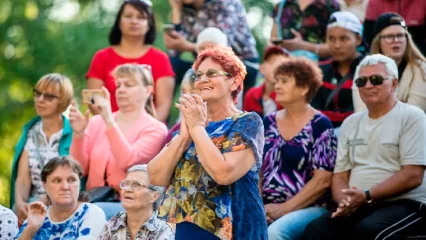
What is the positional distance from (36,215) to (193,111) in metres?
2.24

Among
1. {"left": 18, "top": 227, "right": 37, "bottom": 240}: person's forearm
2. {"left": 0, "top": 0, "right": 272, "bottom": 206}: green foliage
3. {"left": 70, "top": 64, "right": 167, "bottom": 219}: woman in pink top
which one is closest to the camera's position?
{"left": 18, "top": 227, "right": 37, "bottom": 240}: person's forearm

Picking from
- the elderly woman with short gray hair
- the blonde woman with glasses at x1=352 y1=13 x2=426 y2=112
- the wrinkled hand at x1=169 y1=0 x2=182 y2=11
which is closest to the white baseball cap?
the blonde woman with glasses at x1=352 y1=13 x2=426 y2=112

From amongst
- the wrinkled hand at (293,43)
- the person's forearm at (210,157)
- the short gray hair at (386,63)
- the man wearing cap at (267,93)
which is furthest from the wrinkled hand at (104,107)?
the person's forearm at (210,157)

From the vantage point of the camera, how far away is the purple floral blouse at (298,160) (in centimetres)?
737

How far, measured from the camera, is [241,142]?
5.33 metres

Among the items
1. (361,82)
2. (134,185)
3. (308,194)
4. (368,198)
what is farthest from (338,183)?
(134,185)

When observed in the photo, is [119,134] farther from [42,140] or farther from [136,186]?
[42,140]

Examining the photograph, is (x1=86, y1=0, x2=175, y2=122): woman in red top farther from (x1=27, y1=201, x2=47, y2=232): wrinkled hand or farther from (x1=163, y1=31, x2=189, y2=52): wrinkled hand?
(x1=27, y1=201, x2=47, y2=232): wrinkled hand

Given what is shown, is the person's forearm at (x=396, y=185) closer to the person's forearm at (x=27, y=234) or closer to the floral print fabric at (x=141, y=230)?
the floral print fabric at (x=141, y=230)

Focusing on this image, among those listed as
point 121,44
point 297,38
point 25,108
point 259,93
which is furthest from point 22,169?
point 25,108

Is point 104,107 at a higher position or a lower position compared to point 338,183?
higher

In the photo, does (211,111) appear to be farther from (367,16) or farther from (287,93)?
(367,16)

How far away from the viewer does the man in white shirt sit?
22.3ft

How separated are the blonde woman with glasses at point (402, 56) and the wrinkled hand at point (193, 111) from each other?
282 centimetres
